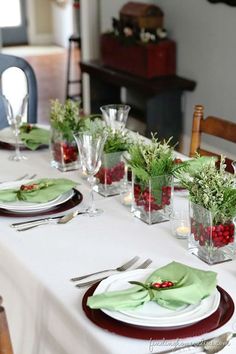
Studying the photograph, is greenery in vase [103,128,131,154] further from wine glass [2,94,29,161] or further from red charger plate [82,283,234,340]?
red charger plate [82,283,234,340]

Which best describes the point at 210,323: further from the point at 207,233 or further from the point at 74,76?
the point at 74,76

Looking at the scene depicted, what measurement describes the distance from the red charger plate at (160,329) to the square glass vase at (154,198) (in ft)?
1.58

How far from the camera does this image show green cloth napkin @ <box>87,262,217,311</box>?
3.94 ft

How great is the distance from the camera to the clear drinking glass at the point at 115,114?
85.5 inches

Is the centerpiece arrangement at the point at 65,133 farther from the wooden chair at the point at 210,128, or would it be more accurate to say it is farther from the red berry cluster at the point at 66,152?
the wooden chair at the point at 210,128

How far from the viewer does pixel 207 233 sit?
4.75 feet

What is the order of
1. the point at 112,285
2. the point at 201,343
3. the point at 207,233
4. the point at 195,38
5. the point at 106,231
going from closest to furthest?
the point at 201,343 < the point at 112,285 < the point at 207,233 < the point at 106,231 < the point at 195,38

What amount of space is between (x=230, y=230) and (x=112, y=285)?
313 millimetres

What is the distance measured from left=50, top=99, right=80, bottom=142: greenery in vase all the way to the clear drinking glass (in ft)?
0.35

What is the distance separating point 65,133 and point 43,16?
8.25m

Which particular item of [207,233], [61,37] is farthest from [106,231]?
[61,37]

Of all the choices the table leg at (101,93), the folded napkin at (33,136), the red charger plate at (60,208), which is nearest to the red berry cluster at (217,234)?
the red charger plate at (60,208)

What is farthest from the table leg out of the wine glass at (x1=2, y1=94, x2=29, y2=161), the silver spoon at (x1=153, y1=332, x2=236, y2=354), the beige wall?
the beige wall

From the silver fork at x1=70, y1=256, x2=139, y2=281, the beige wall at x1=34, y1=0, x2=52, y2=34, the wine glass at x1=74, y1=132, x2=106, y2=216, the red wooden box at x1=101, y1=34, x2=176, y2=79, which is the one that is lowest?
the beige wall at x1=34, y1=0, x2=52, y2=34
